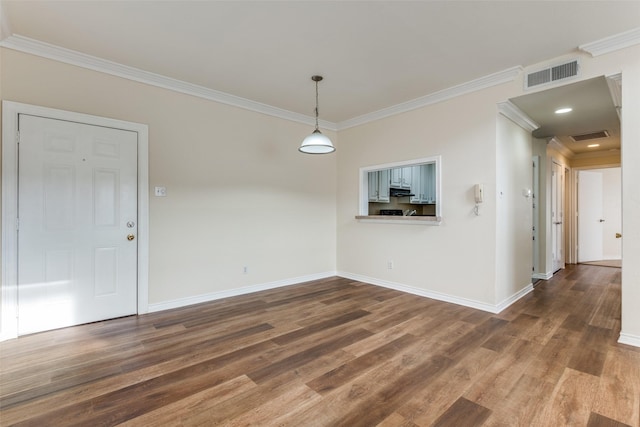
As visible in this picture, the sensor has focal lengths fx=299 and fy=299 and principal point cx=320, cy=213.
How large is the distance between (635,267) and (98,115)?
5.53 m

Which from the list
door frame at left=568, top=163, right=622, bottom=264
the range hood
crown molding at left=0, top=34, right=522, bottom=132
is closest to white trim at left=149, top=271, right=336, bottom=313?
the range hood

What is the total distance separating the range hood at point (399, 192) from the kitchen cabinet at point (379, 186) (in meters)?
0.31

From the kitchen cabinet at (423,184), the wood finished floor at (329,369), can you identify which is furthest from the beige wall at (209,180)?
the kitchen cabinet at (423,184)

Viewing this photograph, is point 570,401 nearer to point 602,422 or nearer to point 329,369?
point 602,422

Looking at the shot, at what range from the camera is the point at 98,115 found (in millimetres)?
3258

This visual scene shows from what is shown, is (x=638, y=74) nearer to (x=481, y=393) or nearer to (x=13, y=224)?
(x=481, y=393)

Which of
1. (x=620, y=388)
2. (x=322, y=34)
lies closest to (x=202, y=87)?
(x=322, y=34)

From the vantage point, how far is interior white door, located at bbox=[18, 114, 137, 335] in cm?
290

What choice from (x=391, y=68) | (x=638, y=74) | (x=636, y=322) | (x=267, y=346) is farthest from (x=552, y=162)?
(x=267, y=346)

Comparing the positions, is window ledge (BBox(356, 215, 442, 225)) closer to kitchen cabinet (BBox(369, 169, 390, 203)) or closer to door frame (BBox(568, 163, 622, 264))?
kitchen cabinet (BBox(369, 169, 390, 203))

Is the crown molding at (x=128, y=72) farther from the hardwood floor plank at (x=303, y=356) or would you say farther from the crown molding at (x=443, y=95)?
the hardwood floor plank at (x=303, y=356)

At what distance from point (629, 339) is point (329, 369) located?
279cm

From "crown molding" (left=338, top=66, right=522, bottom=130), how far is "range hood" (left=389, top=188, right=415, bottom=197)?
67.8 inches

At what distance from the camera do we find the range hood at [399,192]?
627 centimetres
